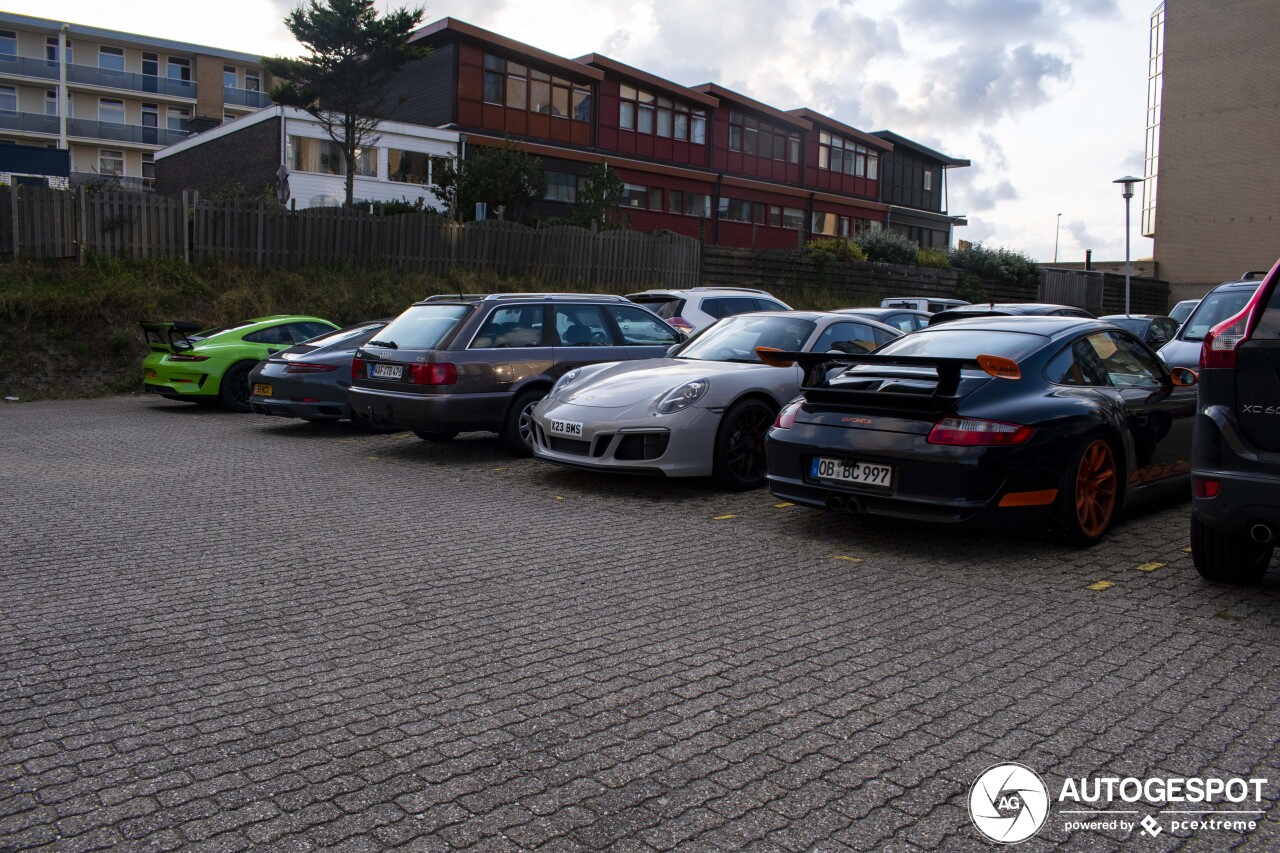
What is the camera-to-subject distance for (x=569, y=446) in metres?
8.50

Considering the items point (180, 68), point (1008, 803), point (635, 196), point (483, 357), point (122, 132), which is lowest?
point (1008, 803)

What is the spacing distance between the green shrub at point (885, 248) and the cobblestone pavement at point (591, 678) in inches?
1238

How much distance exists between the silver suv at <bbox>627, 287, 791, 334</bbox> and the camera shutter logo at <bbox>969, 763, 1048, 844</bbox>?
1090cm

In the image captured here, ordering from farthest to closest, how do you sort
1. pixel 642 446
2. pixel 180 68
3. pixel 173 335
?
pixel 180 68 < pixel 173 335 < pixel 642 446

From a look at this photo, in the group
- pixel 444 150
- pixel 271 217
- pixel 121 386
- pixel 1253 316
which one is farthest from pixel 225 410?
pixel 444 150

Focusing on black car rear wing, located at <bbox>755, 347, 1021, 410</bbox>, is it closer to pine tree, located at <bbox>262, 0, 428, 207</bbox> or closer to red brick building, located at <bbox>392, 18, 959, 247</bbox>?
red brick building, located at <bbox>392, 18, 959, 247</bbox>

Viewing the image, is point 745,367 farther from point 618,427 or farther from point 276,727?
point 276,727

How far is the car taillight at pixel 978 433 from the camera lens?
603cm

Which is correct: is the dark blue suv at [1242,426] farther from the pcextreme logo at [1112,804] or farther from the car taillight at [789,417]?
the car taillight at [789,417]

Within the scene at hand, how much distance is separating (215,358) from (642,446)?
9.28m

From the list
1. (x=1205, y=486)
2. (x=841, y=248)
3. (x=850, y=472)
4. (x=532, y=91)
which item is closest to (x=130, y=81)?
(x=532, y=91)

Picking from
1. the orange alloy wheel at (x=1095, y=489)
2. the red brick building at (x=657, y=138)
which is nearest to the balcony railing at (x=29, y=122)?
the red brick building at (x=657, y=138)

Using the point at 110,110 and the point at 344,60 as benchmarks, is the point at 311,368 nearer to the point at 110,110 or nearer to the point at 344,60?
the point at 344,60

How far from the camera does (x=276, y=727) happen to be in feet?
11.8
